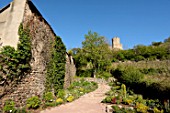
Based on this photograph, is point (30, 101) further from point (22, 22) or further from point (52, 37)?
point (52, 37)

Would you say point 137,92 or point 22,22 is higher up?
point 22,22

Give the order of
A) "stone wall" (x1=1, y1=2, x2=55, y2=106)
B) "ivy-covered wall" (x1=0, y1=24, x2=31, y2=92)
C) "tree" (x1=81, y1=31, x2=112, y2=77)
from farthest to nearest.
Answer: "tree" (x1=81, y1=31, x2=112, y2=77), "stone wall" (x1=1, y1=2, x2=55, y2=106), "ivy-covered wall" (x1=0, y1=24, x2=31, y2=92)

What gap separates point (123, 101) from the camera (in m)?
11.3

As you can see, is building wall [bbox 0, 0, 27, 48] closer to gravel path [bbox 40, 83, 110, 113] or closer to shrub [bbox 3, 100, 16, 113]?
shrub [bbox 3, 100, 16, 113]

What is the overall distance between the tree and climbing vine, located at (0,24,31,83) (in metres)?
17.7

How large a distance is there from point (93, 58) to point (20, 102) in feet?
60.8

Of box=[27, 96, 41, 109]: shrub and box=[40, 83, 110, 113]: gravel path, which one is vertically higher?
box=[27, 96, 41, 109]: shrub

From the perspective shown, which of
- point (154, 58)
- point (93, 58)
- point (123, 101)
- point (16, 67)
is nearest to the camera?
point (16, 67)

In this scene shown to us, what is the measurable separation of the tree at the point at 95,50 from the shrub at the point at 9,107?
19.1m

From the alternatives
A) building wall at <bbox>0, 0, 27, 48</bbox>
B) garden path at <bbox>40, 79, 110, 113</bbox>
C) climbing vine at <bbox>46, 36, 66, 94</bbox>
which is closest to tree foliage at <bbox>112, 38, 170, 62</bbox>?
climbing vine at <bbox>46, 36, 66, 94</bbox>

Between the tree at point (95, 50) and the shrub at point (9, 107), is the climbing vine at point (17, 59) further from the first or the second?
the tree at point (95, 50)

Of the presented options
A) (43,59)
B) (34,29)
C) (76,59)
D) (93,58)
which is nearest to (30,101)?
(43,59)

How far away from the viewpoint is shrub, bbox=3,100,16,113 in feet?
25.6

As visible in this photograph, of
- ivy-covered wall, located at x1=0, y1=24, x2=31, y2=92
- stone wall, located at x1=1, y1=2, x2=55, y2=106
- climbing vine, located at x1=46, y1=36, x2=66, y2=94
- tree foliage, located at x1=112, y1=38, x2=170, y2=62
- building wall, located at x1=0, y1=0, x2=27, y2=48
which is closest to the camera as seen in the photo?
ivy-covered wall, located at x1=0, y1=24, x2=31, y2=92
